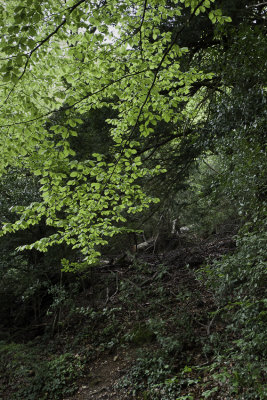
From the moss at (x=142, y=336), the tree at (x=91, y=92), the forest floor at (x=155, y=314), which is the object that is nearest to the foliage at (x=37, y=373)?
the forest floor at (x=155, y=314)

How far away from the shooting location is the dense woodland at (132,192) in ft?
12.9

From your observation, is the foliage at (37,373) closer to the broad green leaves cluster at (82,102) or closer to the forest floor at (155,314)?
the forest floor at (155,314)

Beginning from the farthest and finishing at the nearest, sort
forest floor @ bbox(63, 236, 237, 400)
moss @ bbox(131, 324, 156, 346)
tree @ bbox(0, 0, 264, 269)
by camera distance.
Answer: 1. moss @ bbox(131, 324, 156, 346)
2. forest floor @ bbox(63, 236, 237, 400)
3. tree @ bbox(0, 0, 264, 269)

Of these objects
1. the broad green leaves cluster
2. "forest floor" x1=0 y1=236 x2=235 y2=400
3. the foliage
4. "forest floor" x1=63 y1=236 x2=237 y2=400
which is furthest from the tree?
the foliage

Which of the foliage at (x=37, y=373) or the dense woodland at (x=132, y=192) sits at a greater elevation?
the dense woodland at (x=132, y=192)

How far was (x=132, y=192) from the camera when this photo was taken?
4.95m

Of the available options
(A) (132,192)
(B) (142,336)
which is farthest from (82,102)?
(B) (142,336)

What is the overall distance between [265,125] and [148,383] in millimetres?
4602

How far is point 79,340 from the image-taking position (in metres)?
7.59

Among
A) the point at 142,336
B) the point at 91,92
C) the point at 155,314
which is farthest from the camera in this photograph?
the point at 155,314

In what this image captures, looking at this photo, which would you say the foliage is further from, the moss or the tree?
the tree

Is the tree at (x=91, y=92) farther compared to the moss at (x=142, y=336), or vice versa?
the moss at (x=142, y=336)

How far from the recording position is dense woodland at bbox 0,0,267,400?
392cm

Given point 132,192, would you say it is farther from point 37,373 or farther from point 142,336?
point 37,373
